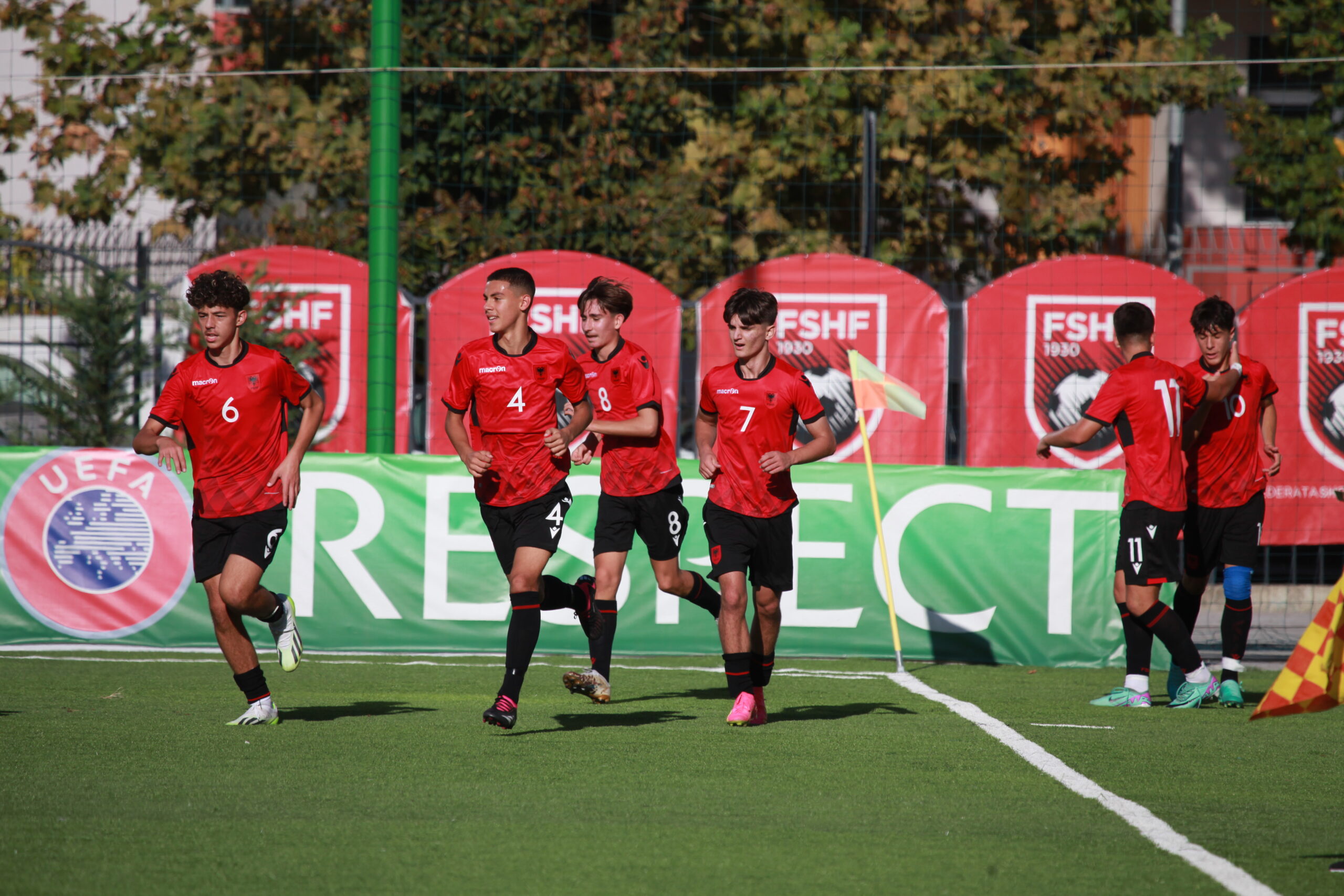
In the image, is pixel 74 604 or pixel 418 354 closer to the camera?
pixel 74 604

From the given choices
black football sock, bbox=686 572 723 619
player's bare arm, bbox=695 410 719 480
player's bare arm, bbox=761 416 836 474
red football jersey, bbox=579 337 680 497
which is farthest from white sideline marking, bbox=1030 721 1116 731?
red football jersey, bbox=579 337 680 497

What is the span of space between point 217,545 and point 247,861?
8.74 feet

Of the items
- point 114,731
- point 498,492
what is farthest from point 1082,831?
point 114,731

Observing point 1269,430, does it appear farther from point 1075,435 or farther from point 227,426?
point 227,426

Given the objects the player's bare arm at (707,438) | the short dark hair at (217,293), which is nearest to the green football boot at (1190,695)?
the player's bare arm at (707,438)

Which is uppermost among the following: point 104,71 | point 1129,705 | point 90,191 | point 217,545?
point 104,71

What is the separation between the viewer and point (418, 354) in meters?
14.6

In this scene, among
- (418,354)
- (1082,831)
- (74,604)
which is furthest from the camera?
(418,354)

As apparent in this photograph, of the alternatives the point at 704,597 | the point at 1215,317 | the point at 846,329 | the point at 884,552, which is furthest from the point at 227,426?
the point at 846,329

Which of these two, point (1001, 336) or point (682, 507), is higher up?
point (1001, 336)

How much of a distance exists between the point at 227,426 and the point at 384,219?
4541mm

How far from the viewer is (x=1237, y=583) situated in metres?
8.18

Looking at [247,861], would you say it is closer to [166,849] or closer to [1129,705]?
[166,849]

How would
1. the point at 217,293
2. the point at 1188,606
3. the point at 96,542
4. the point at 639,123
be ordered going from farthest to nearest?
1. the point at 639,123
2. the point at 96,542
3. the point at 1188,606
4. the point at 217,293
